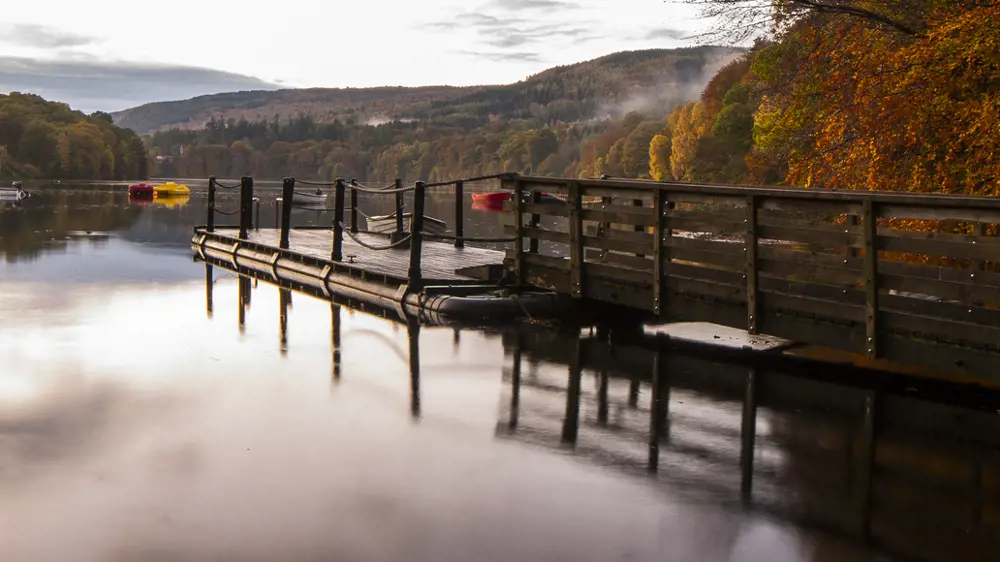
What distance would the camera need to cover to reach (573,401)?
1059cm

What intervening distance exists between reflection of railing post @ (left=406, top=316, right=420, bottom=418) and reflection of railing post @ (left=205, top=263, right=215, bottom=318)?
10.5 ft

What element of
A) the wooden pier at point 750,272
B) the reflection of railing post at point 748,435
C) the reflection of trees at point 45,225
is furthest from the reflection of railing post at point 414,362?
the reflection of trees at point 45,225

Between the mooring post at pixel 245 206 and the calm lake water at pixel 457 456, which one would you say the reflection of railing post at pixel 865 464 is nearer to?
the calm lake water at pixel 457 456

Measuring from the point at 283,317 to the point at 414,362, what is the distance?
4158 mm

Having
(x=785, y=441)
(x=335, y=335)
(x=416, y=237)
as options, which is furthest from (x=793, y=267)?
(x=416, y=237)

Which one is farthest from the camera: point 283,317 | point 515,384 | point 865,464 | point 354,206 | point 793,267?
point 354,206

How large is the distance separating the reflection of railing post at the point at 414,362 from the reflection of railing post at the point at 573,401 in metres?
1.32

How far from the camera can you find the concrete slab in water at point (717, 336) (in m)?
13.8

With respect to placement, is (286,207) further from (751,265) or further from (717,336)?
(751,265)

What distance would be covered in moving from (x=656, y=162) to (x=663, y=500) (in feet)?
388

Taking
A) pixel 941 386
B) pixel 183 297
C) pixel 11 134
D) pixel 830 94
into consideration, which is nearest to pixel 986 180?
pixel 830 94

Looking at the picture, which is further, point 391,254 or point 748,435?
point 391,254

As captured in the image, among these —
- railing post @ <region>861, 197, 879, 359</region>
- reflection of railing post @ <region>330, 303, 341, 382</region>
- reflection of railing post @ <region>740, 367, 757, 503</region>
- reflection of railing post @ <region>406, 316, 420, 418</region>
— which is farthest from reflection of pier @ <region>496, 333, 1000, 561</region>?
reflection of railing post @ <region>330, 303, 341, 382</region>

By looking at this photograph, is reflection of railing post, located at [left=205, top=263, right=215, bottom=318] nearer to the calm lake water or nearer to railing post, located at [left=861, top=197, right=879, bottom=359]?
the calm lake water
